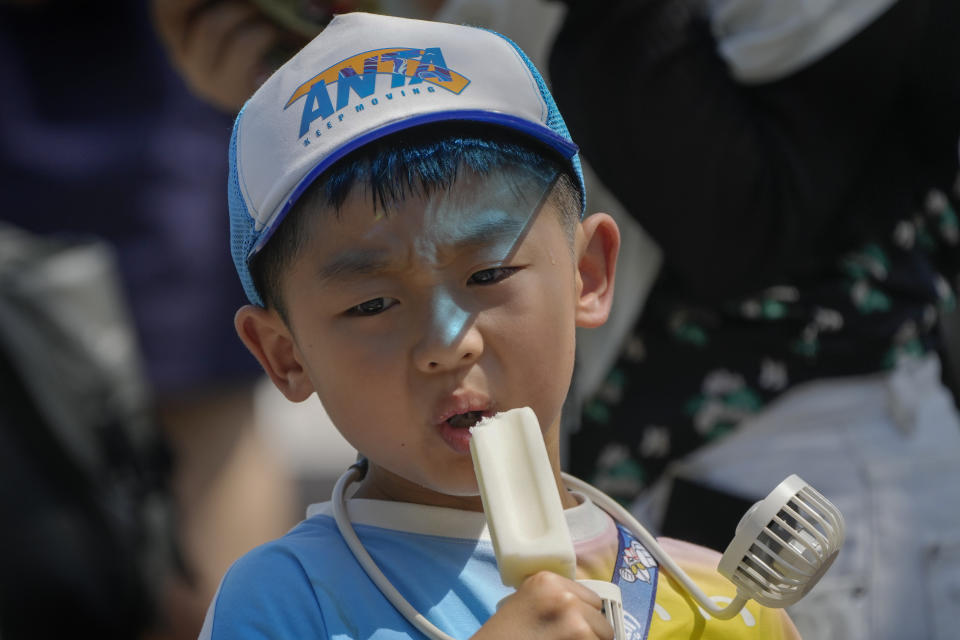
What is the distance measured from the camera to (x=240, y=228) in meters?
1.40

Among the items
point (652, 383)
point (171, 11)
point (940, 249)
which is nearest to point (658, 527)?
point (652, 383)

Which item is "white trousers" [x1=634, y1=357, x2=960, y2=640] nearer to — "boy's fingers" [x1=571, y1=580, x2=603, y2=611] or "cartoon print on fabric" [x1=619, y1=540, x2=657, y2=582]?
"cartoon print on fabric" [x1=619, y1=540, x2=657, y2=582]

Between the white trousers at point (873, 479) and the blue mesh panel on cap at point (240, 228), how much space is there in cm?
81

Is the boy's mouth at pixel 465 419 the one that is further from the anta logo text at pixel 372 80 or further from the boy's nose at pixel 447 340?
the anta logo text at pixel 372 80

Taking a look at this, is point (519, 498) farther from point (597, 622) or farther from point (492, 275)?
point (492, 275)

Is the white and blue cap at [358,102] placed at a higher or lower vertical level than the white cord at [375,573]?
higher

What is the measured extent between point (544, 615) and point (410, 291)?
0.37 meters

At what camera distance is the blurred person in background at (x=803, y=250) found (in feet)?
5.84

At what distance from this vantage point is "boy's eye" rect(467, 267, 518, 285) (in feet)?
4.38

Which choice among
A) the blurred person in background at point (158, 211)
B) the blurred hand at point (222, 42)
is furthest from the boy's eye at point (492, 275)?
the blurred person in background at point (158, 211)

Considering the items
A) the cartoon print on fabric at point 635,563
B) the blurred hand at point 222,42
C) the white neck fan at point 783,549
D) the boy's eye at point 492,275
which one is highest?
the boy's eye at point 492,275

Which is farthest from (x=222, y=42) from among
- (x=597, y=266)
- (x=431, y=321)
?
(x=431, y=321)

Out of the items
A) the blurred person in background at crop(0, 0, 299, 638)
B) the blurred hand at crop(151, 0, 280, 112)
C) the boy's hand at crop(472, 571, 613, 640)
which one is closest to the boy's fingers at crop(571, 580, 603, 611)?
the boy's hand at crop(472, 571, 613, 640)

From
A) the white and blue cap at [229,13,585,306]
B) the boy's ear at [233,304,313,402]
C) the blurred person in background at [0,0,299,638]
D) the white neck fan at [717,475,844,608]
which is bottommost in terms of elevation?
the blurred person in background at [0,0,299,638]
